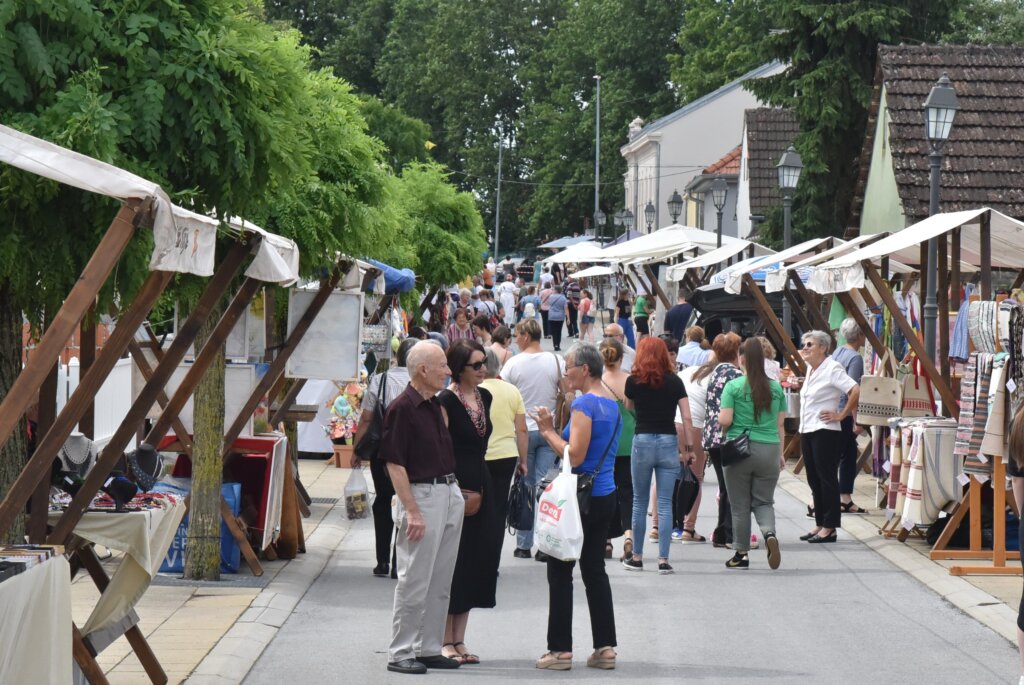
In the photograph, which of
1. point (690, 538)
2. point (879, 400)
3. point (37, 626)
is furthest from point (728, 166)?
point (37, 626)

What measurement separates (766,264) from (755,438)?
6.84 metres

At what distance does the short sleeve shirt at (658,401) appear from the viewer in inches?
460

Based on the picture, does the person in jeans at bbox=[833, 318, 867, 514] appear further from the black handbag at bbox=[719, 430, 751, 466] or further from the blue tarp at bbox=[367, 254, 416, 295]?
the blue tarp at bbox=[367, 254, 416, 295]

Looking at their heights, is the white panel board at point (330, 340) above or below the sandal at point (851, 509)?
above

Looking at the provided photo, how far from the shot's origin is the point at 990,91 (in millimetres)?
23266

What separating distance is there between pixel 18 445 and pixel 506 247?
3465 inches

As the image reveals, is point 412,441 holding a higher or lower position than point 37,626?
higher

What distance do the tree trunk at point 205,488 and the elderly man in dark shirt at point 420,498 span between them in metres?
3.09

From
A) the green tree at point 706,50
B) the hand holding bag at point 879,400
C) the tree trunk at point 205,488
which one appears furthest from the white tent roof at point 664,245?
the green tree at point 706,50

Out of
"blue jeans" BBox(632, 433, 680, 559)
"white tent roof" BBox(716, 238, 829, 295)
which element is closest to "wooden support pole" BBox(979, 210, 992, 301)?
"blue jeans" BBox(632, 433, 680, 559)

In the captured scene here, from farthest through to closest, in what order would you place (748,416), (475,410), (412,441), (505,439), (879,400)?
(879,400) < (748,416) < (505,439) < (475,410) < (412,441)

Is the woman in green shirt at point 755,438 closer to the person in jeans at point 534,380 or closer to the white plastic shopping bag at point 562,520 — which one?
the person in jeans at point 534,380

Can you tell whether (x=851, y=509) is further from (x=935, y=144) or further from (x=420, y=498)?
(x=420, y=498)

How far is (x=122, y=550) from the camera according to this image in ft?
23.8
